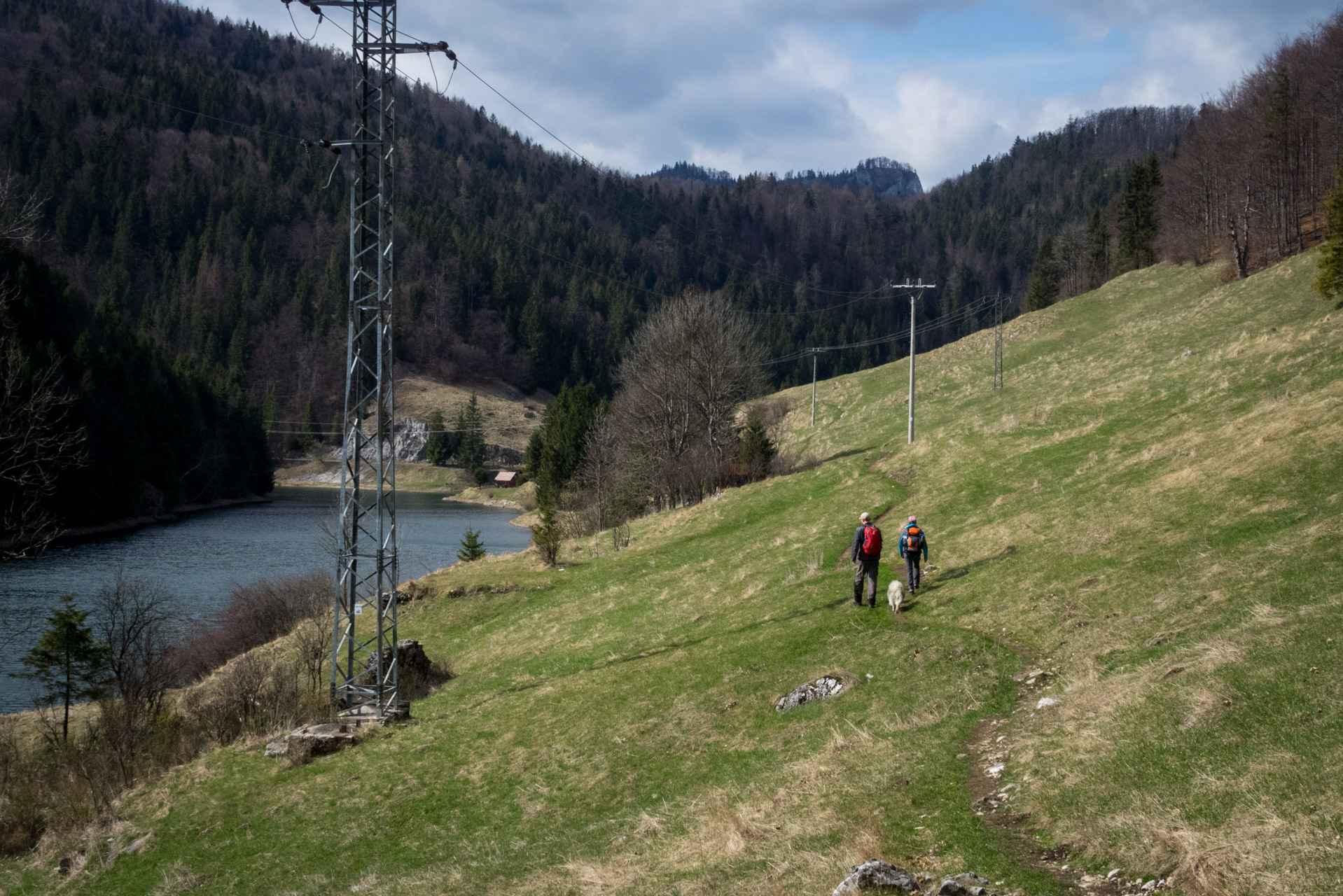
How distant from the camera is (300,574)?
50.4 m

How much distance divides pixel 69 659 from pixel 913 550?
2637 cm

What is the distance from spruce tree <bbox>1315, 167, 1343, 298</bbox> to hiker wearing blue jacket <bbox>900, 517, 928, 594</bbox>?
26.8 metres

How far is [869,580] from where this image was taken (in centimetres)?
2116

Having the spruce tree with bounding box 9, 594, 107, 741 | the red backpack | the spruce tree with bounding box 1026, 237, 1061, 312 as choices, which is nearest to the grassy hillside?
the red backpack

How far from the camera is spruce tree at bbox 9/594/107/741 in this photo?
91.8 feet

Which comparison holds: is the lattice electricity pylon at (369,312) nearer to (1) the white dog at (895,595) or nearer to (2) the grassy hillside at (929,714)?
(2) the grassy hillside at (929,714)

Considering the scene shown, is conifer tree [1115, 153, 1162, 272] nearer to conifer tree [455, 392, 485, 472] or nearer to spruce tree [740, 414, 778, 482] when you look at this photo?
spruce tree [740, 414, 778, 482]

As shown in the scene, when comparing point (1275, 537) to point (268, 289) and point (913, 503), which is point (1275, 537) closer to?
point (913, 503)

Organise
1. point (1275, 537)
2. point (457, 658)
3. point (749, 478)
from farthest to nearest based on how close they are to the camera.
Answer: point (749, 478) < point (457, 658) < point (1275, 537)

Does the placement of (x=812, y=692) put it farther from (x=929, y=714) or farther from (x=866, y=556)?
(x=866, y=556)

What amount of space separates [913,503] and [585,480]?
46326mm

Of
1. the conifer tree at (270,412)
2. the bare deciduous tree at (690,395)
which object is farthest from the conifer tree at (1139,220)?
the conifer tree at (270,412)

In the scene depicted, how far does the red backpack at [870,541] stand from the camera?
66.4 feet

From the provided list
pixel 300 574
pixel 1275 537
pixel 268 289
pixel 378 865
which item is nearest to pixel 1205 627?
pixel 1275 537
